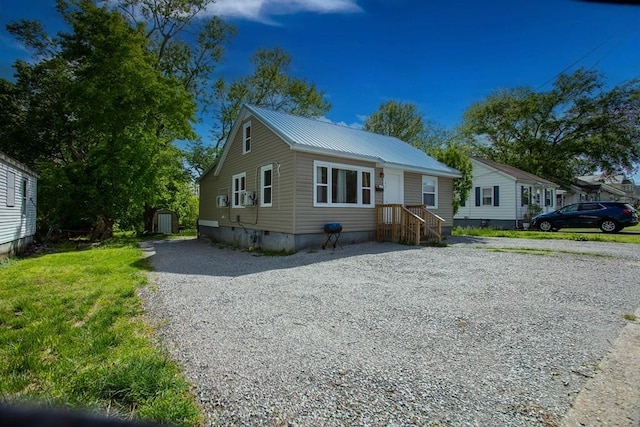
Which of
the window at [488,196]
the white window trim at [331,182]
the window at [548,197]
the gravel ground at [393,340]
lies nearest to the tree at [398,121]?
the window at [488,196]

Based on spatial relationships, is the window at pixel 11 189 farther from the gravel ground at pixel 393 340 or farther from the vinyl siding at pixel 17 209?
the gravel ground at pixel 393 340

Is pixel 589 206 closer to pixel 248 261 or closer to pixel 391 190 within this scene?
pixel 391 190

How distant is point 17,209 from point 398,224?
13.2 meters

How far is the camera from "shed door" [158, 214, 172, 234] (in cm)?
2188

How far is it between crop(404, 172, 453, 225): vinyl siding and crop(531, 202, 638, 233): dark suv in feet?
24.6

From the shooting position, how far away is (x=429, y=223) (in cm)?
1275

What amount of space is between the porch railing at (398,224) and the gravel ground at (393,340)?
4214 millimetres

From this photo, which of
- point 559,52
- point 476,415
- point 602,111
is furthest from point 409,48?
point 602,111

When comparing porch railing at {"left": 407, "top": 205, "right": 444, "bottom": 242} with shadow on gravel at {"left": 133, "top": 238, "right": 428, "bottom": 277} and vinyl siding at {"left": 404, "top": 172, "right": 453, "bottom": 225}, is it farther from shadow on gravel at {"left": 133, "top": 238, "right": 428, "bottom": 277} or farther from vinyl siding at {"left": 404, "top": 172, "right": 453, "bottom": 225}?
shadow on gravel at {"left": 133, "top": 238, "right": 428, "bottom": 277}

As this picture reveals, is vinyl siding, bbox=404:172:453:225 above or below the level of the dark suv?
above

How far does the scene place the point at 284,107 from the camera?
87.2ft

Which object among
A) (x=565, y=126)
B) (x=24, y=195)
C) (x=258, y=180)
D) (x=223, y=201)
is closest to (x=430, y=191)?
(x=258, y=180)

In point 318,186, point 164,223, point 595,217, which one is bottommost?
point 164,223

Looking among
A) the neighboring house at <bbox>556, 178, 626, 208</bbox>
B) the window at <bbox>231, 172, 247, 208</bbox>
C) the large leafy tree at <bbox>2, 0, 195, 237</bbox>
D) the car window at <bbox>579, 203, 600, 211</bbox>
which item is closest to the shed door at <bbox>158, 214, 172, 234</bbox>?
the large leafy tree at <bbox>2, 0, 195, 237</bbox>
